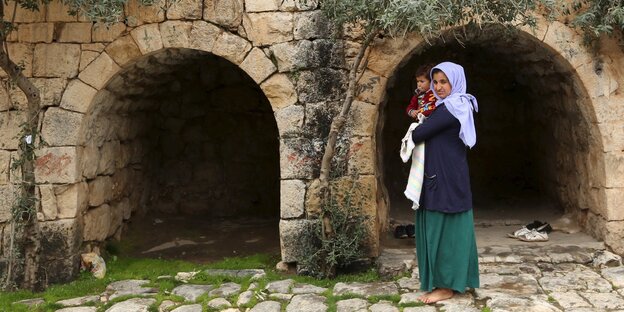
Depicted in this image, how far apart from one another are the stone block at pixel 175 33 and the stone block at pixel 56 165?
118 centimetres

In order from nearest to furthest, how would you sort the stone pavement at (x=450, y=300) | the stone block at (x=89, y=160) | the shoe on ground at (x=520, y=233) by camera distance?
1. the stone pavement at (x=450, y=300)
2. the stone block at (x=89, y=160)
3. the shoe on ground at (x=520, y=233)

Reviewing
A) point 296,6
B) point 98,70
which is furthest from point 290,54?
point 98,70

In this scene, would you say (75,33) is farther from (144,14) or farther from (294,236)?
(294,236)

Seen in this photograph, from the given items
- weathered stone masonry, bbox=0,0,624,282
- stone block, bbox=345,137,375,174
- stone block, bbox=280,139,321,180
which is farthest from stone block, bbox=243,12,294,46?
stone block, bbox=345,137,375,174

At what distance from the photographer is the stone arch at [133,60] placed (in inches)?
187

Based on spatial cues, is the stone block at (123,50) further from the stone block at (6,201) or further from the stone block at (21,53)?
the stone block at (6,201)

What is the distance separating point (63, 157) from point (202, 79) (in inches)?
97.3

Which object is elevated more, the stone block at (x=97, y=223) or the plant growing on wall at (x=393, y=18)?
the plant growing on wall at (x=393, y=18)

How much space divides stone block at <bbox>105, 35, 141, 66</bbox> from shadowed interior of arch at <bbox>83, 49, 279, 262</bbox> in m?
1.04

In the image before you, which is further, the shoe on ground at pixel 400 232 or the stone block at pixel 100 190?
the shoe on ground at pixel 400 232

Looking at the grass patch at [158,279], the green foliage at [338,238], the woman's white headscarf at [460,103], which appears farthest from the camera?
the green foliage at [338,238]

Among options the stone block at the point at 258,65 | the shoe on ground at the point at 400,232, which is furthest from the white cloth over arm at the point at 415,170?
the shoe on ground at the point at 400,232

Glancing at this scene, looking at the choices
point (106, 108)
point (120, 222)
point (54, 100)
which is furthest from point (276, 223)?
point (54, 100)

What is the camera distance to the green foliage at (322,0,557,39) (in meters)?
3.51
